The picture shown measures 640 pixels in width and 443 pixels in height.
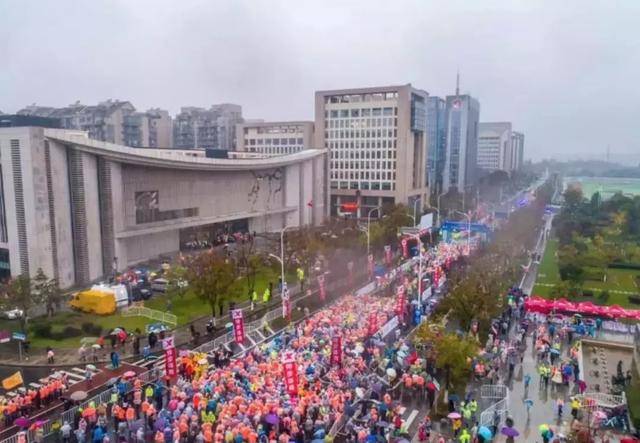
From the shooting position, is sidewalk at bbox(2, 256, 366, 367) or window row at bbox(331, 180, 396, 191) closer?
sidewalk at bbox(2, 256, 366, 367)

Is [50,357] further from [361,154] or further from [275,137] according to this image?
[275,137]

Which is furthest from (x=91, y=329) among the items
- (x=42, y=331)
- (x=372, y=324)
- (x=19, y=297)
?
(x=372, y=324)

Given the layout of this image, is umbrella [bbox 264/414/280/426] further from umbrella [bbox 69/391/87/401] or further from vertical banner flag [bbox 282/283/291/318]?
vertical banner flag [bbox 282/283/291/318]

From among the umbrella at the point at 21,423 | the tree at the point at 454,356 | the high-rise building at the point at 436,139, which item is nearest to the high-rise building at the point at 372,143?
the high-rise building at the point at 436,139

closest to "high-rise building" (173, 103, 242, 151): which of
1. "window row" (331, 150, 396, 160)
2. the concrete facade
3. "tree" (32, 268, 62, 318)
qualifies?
"window row" (331, 150, 396, 160)

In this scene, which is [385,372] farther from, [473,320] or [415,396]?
[473,320]

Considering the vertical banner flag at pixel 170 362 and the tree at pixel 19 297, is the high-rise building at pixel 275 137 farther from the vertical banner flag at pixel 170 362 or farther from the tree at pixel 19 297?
the vertical banner flag at pixel 170 362

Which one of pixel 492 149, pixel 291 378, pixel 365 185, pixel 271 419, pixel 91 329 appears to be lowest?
pixel 91 329
